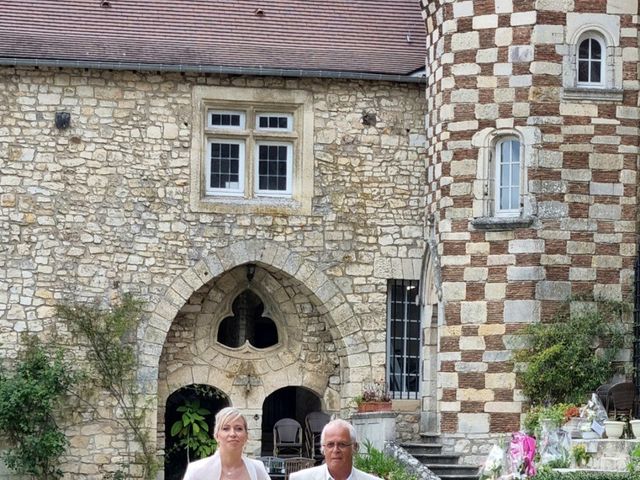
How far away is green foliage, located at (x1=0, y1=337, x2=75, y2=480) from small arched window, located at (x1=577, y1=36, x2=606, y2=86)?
737cm

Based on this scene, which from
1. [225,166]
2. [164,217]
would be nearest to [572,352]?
[225,166]

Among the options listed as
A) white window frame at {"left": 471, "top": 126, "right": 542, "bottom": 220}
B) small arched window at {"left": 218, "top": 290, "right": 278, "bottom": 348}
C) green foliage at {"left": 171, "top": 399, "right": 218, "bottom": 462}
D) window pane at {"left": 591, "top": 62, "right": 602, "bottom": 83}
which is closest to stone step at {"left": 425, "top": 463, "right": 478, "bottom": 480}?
white window frame at {"left": 471, "top": 126, "right": 542, "bottom": 220}

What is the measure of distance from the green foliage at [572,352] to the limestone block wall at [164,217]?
2.83 meters

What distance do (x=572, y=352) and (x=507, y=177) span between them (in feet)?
7.82

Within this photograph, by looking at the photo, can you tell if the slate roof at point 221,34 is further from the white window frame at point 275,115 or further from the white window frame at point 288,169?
the white window frame at point 288,169

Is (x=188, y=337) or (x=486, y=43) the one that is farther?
(x=188, y=337)

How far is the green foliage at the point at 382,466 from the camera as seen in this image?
819 inches

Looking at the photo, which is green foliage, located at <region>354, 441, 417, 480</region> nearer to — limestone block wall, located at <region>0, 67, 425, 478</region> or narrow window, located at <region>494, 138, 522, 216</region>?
limestone block wall, located at <region>0, 67, 425, 478</region>

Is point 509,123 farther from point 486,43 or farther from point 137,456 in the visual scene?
point 137,456

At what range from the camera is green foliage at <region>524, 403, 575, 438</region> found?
2048 centimetres

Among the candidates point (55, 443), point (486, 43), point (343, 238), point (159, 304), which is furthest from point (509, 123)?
point (55, 443)

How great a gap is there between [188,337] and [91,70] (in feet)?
12.2

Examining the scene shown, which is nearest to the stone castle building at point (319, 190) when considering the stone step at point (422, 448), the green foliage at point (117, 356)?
the green foliage at point (117, 356)

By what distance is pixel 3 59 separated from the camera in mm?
23312
